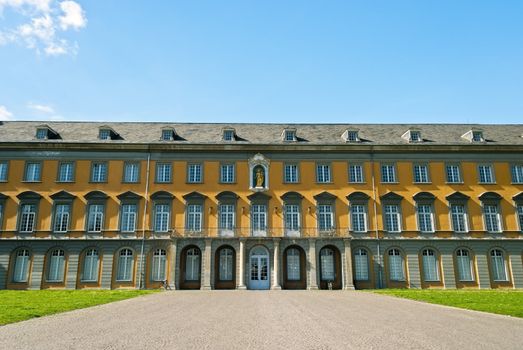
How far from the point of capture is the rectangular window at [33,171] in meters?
34.2

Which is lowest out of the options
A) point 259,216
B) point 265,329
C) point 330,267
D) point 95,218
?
point 265,329

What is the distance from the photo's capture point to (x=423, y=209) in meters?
34.4

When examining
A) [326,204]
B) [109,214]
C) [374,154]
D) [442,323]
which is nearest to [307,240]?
[326,204]

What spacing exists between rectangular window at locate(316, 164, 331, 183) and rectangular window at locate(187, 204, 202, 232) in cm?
1019

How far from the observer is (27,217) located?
33.4 meters

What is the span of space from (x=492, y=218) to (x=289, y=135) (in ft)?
59.5

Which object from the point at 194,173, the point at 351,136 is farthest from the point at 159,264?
the point at 351,136

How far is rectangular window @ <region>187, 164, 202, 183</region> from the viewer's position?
34.8 metres

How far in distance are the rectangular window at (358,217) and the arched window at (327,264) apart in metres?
2.82

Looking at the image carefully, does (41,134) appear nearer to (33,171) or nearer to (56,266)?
(33,171)

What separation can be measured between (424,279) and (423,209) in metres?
5.61

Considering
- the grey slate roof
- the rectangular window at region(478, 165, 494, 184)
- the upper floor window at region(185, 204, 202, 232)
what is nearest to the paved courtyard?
the upper floor window at region(185, 204, 202, 232)

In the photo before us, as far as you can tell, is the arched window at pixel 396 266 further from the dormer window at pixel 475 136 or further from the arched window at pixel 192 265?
the arched window at pixel 192 265

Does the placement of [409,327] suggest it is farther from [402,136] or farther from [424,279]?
[402,136]
